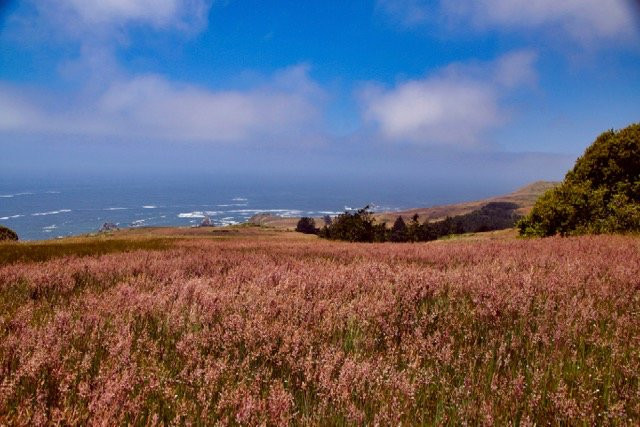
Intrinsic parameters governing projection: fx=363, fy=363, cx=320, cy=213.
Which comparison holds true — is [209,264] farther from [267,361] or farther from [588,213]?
[588,213]

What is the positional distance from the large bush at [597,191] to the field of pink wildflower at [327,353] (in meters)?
21.9

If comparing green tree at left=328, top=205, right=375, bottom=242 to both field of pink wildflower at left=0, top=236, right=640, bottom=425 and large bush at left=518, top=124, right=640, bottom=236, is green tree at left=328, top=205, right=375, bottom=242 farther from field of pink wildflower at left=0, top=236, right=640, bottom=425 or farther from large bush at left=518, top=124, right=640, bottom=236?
field of pink wildflower at left=0, top=236, right=640, bottom=425

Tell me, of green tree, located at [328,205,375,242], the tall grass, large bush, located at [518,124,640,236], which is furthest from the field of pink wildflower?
green tree, located at [328,205,375,242]

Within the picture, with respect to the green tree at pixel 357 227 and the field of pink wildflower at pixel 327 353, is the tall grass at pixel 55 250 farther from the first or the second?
the green tree at pixel 357 227

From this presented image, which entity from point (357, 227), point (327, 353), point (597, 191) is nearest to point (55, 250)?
point (327, 353)

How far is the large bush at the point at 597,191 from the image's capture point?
22.9 m

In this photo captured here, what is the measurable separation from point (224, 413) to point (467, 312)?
294 centimetres

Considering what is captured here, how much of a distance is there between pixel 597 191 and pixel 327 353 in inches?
1094

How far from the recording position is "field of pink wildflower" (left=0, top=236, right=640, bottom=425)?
208 cm

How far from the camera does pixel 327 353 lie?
261 centimetres

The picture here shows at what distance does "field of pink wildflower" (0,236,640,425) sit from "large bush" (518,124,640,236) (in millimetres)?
21950

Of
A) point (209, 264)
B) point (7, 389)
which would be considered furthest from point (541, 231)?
point (7, 389)

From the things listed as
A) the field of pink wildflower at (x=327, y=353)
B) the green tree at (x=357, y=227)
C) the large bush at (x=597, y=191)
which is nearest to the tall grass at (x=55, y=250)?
the field of pink wildflower at (x=327, y=353)

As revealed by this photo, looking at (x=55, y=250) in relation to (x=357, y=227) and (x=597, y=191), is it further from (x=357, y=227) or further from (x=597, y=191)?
(x=357, y=227)
